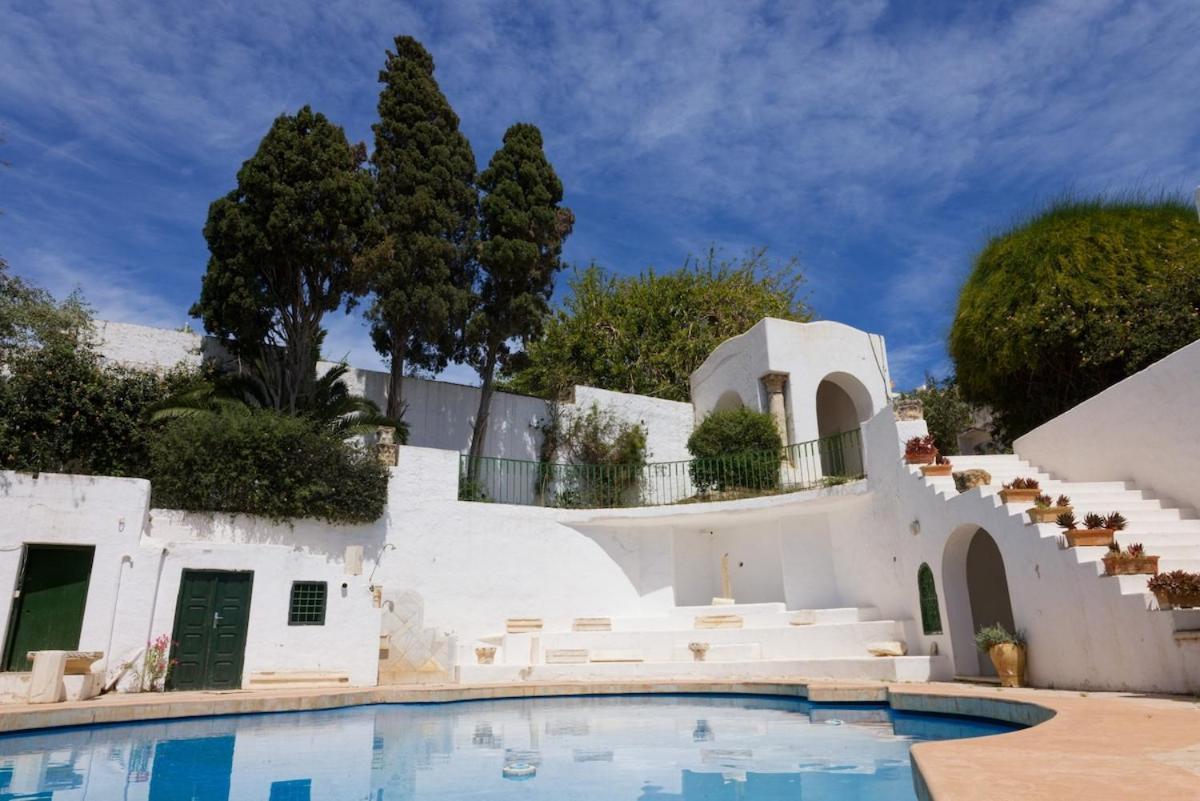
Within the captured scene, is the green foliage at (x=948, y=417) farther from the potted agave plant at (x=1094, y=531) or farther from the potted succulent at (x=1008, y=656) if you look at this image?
the potted agave plant at (x=1094, y=531)

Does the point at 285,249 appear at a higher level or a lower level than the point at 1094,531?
higher

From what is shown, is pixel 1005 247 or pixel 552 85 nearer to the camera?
pixel 552 85

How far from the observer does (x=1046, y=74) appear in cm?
1149

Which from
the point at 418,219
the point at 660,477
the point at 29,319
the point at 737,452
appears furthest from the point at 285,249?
the point at 737,452

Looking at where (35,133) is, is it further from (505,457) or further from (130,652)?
(505,457)

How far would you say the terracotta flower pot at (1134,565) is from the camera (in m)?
7.96

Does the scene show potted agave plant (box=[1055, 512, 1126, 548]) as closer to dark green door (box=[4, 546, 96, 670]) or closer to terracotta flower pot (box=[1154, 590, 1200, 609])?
terracotta flower pot (box=[1154, 590, 1200, 609])

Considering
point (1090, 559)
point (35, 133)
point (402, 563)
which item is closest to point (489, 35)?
point (35, 133)

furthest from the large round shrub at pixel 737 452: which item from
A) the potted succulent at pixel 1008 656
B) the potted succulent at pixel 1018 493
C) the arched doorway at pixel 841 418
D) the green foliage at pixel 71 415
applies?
the green foliage at pixel 71 415

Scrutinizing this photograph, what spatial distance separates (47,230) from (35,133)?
61.2 inches

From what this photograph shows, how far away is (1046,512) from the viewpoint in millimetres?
9344

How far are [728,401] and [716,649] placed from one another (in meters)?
8.25

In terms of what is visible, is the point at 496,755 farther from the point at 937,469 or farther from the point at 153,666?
the point at 937,469

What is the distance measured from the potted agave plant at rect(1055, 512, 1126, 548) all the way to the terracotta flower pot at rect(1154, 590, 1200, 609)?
40.6 inches
